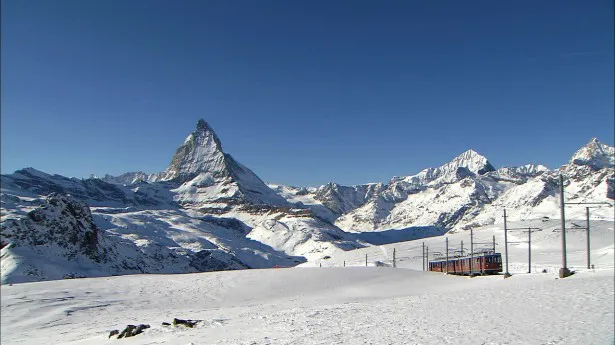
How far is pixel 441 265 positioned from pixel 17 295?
5971 cm

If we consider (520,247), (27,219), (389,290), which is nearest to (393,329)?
(389,290)

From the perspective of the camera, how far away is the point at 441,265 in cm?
7481

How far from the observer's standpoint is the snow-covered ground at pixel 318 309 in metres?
16.1

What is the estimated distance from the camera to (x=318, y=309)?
2519cm

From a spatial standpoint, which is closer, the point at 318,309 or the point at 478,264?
the point at 318,309

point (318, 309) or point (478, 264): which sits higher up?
point (318, 309)

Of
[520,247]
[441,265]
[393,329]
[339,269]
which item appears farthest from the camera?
[520,247]

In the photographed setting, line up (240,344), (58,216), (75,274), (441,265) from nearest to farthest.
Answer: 1. (240,344)
2. (441,265)
3. (75,274)
4. (58,216)

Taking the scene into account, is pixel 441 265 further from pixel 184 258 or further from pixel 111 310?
pixel 184 258

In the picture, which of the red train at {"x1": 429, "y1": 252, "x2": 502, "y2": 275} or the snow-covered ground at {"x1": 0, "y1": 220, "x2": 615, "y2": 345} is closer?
the snow-covered ground at {"x1": 0, "y1": 220, "x2": 615, "y2": 345}

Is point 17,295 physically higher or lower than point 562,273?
lower

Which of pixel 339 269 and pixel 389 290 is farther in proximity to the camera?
pixel 339 269

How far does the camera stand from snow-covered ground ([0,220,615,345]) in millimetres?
16109

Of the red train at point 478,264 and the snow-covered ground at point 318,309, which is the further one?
the red train at point 478,264
